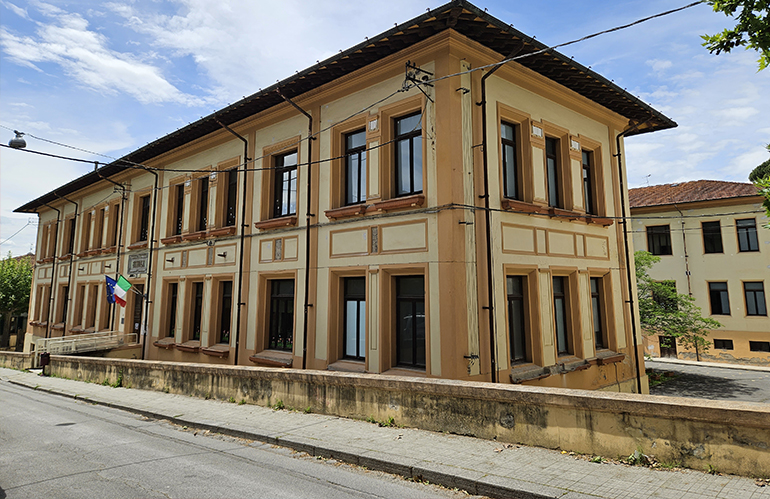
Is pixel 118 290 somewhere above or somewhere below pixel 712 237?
below

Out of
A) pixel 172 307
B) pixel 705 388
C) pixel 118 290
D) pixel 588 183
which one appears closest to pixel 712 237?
pixel 705 388

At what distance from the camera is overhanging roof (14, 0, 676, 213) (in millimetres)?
9375

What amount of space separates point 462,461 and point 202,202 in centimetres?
1459

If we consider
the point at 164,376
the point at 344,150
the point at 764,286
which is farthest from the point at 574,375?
the point at 764,286

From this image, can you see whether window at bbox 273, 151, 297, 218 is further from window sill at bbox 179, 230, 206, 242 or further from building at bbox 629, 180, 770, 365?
building at bbox 629, 180, 770, 365

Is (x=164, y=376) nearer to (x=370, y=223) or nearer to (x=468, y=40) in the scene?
(x=370, y=223)

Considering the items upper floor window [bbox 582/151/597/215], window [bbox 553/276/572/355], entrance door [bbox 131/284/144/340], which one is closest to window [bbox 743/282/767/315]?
upper floor window [bbox 582/151/597/215]

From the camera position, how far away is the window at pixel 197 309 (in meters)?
16.6

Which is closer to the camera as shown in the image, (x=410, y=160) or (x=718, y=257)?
(x=410, y=160)

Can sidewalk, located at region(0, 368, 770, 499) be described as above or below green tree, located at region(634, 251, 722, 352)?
below

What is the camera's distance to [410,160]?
10797 mm

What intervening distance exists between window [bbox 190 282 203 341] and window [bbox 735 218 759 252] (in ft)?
89.3

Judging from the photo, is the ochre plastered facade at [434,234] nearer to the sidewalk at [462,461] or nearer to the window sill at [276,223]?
the window sill at [276,223]

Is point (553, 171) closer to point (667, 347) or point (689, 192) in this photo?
point (689, 192)
